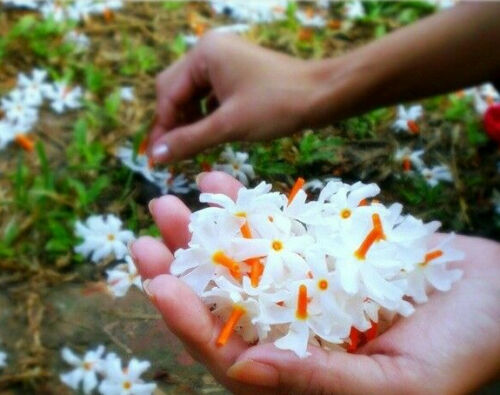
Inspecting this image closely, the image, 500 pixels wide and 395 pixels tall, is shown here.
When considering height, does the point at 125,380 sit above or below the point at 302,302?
below

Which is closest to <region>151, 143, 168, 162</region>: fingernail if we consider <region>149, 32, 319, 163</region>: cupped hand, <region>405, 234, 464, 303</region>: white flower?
<region>149, 32, 319, 163</region>: cupped hand

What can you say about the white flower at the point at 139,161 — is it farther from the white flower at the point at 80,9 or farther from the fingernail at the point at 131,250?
the white flower at the point at 80,9

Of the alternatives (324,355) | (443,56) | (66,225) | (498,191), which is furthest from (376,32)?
(324,355)

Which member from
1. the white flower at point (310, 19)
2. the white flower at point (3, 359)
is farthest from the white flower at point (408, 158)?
the white flower at point (310, 19)

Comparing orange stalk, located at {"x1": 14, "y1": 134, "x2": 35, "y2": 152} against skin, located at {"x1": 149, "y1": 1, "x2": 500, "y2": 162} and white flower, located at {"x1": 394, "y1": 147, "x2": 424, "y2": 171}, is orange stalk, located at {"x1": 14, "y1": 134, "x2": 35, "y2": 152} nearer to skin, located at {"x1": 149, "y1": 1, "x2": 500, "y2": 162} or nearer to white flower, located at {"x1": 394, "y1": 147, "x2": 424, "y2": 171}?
skin, located at {"x1": 149, "y1": 1, "x2": 500, "y2": 162}

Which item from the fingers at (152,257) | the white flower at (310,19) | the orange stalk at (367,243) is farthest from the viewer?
the white flower at (310,19)

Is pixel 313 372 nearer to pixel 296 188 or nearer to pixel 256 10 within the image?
pixel 296 188

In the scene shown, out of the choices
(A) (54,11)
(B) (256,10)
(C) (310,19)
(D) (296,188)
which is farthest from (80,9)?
(D) (296,188)
